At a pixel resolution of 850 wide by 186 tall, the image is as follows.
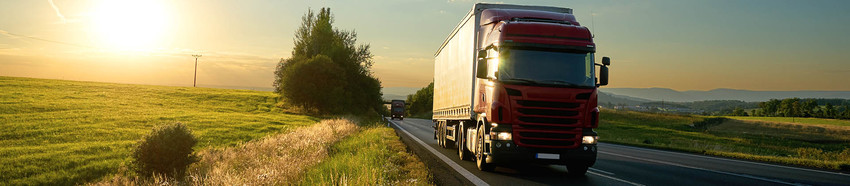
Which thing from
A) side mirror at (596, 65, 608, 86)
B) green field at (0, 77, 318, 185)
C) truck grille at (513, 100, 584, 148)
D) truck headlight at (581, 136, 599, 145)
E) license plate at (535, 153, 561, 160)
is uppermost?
side mirror at (596, 65, 608, 86)

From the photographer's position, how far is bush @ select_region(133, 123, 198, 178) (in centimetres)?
1652

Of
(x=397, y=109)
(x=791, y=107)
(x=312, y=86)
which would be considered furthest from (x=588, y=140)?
(x=791, y=107)

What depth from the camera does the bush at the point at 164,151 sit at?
1652cm

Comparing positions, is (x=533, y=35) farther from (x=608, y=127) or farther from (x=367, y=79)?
(x=608, y=127)

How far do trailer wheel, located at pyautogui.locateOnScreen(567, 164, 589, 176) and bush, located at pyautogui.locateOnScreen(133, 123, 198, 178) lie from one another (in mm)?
11414

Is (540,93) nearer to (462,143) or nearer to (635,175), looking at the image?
(635,175)

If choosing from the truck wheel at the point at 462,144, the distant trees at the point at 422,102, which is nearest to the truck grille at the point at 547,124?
the truck wheel at the point at 462,144

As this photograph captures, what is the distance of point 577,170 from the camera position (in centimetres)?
1213

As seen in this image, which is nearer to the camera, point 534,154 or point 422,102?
point 534,154

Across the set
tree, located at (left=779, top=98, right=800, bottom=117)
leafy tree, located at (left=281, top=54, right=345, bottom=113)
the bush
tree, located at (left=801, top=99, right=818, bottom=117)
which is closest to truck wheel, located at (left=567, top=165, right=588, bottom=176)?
the bush

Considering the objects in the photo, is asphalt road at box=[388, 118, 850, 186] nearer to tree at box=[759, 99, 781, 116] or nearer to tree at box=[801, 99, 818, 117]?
tree at box=[801, 99, 818, 117]

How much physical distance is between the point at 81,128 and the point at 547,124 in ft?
103

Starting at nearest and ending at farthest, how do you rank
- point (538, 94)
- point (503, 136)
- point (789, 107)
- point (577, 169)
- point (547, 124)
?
point (538, 94), point (547, 124), point (503, 136), point (577, 169), point (789, 107)

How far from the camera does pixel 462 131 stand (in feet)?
48.6
